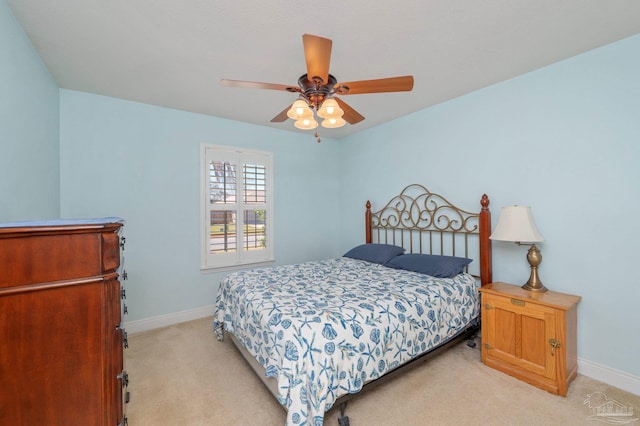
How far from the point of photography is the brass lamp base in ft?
7.52

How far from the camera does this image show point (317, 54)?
1.53m

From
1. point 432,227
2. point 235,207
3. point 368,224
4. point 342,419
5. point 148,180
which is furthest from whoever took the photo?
point 368,224

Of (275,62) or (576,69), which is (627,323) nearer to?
(576,69)

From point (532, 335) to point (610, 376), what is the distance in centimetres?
65

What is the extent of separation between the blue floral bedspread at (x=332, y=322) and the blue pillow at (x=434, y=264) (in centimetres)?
8

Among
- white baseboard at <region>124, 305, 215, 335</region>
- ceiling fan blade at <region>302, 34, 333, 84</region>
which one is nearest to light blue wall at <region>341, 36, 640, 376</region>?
ceiling fan blade at <region>302, 34, 333, 84</region>

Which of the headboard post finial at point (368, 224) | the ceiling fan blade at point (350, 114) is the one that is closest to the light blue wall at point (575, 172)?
the headboard post finial at point (368, 224)

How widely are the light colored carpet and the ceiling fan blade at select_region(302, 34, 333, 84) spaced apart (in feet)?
7.15

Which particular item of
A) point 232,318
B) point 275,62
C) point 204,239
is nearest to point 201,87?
point 275,62

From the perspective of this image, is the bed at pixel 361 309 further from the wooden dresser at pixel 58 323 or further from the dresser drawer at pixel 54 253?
the dresser drawer at pixel 54 253

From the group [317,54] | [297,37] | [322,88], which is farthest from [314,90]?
[297,37]

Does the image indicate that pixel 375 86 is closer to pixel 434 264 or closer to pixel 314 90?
pixel 314 90

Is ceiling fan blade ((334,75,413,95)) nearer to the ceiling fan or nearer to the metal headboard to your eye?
the ceiling fan

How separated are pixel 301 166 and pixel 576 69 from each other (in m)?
3.22
